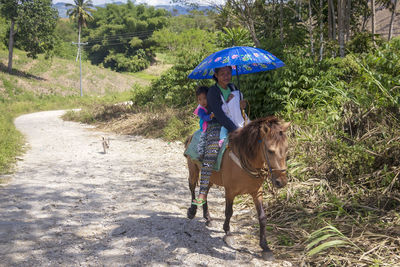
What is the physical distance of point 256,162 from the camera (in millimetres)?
3359

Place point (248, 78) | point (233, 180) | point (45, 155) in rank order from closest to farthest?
point (233, 180) < point (248, 78) < point (45, 155)

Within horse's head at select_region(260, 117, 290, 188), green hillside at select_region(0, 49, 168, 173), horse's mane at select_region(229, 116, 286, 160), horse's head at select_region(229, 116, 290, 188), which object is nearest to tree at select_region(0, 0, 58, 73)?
green hillside at select_region(0, 49, 168, 173)

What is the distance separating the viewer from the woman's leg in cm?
391

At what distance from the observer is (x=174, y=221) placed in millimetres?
4730

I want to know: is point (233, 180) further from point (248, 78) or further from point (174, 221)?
point (248, 78)

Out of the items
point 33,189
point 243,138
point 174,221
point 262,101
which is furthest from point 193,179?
point 262,101

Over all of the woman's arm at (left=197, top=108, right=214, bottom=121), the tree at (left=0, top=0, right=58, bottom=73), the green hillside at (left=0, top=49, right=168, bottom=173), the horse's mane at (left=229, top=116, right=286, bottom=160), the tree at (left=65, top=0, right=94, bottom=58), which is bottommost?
the horse's mane at (left=229, top=116, right=286, bottom=160)

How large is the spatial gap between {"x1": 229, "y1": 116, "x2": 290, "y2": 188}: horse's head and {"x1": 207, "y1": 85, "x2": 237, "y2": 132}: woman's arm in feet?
0.68

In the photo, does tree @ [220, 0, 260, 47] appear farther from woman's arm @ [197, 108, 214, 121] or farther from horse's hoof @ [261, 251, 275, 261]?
horse's hoof @ [261, 251, 275, 261]

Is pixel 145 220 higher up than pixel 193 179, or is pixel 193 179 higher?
pixel 193 179

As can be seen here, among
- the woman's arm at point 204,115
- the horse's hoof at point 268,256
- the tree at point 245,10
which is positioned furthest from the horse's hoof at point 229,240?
the tree at point 245,10

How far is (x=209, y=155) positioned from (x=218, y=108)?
0.62 m

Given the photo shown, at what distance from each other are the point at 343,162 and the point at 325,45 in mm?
6235

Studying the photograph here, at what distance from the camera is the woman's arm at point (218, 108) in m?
3.75
